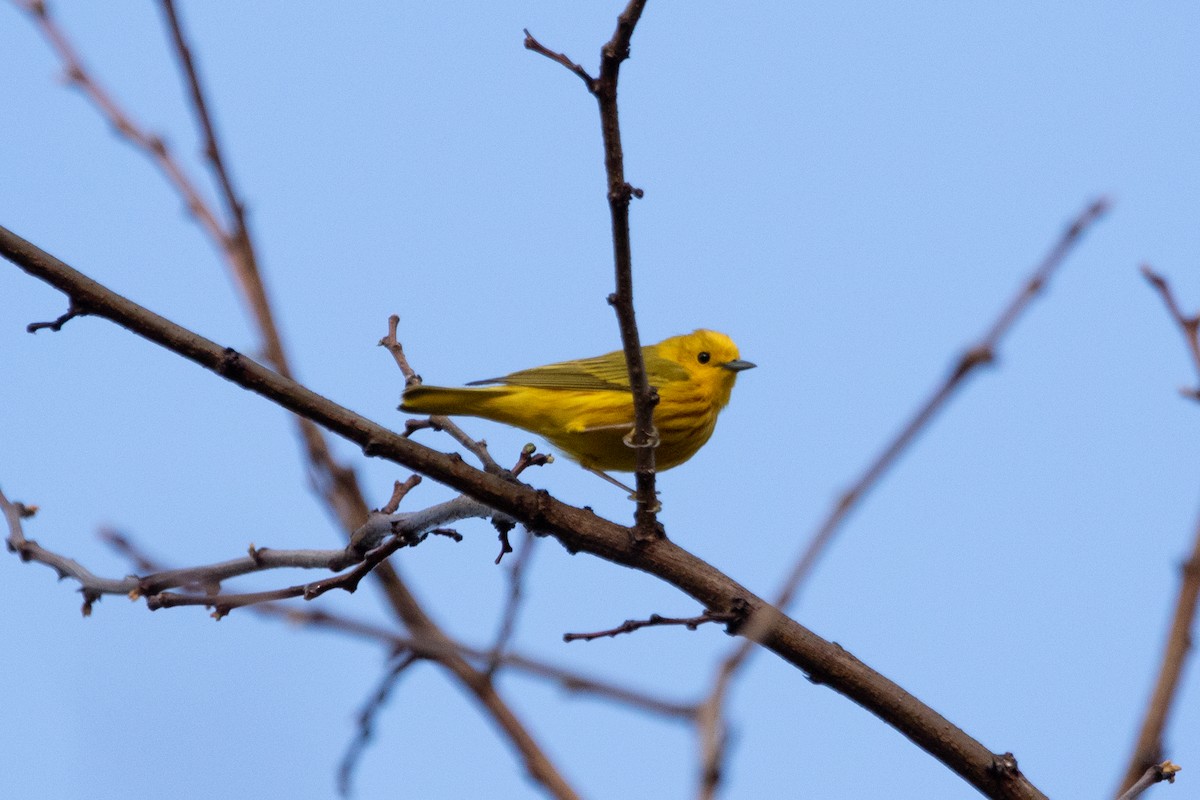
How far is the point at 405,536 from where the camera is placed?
140 inches

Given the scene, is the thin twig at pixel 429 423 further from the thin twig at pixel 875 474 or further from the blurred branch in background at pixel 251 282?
the thin twig at pixel 875 474

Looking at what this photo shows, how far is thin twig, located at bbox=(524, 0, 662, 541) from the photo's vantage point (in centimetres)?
252

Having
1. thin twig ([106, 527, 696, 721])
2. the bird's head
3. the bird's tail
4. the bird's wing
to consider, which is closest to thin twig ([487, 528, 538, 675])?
thin twig ([106, 527, 696, 721])

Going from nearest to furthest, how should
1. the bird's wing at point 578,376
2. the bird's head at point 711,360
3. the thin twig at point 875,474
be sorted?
the thin twig at point 875,474
the bird's wing at point 578,376
the bird's head at point 711,360

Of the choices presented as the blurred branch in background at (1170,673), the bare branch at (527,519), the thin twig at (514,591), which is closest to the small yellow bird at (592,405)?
the bare branch at (527,519)

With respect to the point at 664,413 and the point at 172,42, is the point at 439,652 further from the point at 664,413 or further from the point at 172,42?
the point at 664,413

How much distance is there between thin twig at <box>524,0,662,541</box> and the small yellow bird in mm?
1085

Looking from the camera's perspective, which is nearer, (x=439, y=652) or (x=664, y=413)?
(x=439, y=652)

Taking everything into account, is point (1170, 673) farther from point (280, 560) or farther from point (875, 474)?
point (280, 560)

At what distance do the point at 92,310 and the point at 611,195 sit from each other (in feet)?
3.93

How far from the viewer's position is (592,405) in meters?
5.25

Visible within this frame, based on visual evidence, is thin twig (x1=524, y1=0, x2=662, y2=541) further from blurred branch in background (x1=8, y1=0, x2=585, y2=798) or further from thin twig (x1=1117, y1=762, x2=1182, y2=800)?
thin twig (x1=1117, y1=762, x2=1182, y2=800)

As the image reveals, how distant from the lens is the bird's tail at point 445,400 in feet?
14.8

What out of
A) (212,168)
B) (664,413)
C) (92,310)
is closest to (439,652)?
(92,310)
